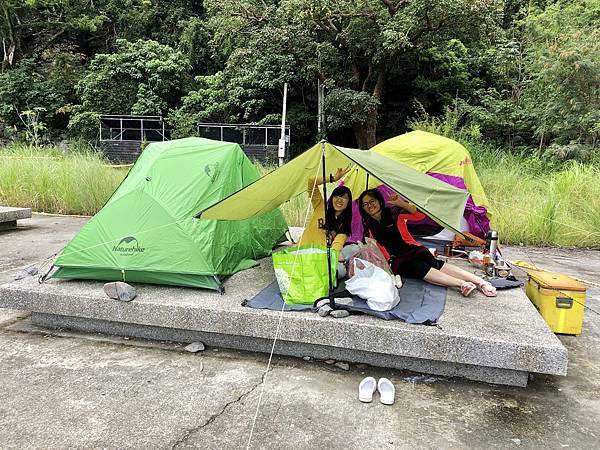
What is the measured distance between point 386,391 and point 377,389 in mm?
100

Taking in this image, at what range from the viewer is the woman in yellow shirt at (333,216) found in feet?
13.0

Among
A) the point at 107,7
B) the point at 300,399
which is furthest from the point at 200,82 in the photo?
the point at 300,399

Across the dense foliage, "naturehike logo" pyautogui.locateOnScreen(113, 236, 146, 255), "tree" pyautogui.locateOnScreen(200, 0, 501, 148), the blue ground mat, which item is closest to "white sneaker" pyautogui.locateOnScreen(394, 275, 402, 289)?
the blue ground mat

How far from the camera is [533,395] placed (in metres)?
2.66

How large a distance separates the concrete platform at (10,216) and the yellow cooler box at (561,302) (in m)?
6.94

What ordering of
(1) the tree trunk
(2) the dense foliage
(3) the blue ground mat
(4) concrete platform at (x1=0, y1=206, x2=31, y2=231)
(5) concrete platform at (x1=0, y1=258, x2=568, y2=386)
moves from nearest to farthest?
(5) concrete platform at (x1=0, y1=258, x2=568, y2=386) → (3) the blue ground mat → (4) concrete platform at (x1=0, y1=206, x2=31, y2=231) → (2) the dense foliage → (1) the tree trunk

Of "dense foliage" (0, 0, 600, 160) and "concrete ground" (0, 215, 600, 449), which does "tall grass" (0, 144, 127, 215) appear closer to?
"dense foliage" (0, 0, 600, 160)

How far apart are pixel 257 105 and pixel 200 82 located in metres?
3.53

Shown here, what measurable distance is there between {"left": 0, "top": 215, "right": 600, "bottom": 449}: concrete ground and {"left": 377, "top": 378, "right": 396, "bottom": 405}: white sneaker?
5 centimetres

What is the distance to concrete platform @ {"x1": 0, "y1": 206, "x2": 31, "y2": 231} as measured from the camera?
6.88 meters

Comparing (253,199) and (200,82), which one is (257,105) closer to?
(200,82)

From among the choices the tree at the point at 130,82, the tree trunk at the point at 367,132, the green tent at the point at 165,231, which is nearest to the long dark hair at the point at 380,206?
the green tent at the point at 165,231

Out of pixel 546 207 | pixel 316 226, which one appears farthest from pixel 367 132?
pixel 316 226

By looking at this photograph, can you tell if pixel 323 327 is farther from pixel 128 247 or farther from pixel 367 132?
pixel 367 132
